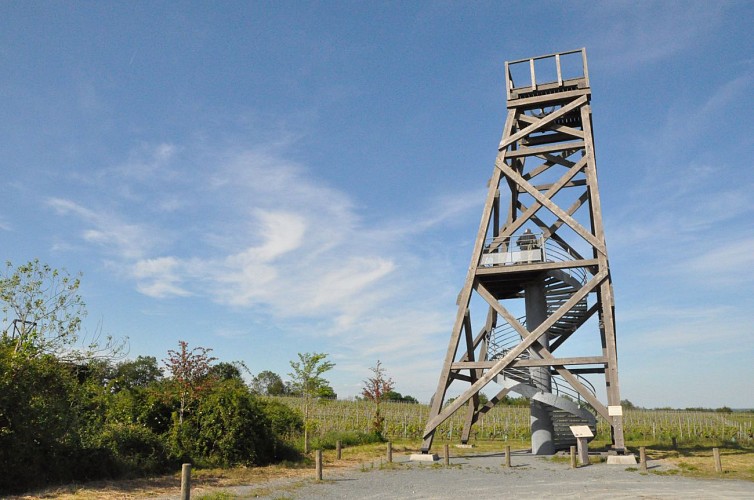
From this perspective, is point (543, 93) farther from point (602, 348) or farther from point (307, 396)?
point (307, 396)

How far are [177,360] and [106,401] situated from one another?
7.84 feet

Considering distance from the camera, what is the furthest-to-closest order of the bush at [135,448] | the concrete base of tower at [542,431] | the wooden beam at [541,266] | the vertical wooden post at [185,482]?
the concrete base of tower at [542,431]
the wooden beam at [541,266]
the bush at [135,448]
the vertical wooden post at [185,482]

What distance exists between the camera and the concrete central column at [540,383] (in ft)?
68.1

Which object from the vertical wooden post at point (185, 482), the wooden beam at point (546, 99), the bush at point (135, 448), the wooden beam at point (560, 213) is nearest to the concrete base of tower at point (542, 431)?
the wooden beam at point (560, 213)

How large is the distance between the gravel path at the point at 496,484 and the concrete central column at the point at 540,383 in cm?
310

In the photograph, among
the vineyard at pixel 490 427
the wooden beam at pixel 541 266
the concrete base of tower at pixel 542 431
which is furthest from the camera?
the vineyard at pixel 490 427

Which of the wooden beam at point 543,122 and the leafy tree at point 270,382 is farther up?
the wooden beam at point 543,122

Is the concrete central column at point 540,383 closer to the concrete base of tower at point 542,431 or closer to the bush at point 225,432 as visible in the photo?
the concrete base of tower at point 542,431

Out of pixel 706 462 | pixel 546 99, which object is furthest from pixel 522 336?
pixel 546 99

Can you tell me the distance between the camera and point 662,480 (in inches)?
555

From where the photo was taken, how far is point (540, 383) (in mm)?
20734

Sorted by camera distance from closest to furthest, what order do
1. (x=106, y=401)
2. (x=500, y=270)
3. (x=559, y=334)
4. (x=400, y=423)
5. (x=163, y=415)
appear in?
(x=106, y=401) → (x=163, y=415) → (x=500, y=270) → (x=559, y=334) → (x=400, y=423)

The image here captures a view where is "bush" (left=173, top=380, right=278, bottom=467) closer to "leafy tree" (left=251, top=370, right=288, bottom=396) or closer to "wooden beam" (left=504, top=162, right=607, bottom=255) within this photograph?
"wooden beam" (left=504, top=162, right=607, bottom=255)

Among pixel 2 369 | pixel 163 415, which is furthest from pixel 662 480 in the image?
pixel 2 369
